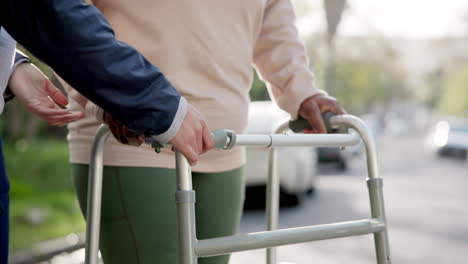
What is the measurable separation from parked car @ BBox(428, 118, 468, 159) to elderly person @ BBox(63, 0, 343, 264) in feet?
83.1

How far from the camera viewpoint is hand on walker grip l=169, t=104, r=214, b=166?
129 centimetres

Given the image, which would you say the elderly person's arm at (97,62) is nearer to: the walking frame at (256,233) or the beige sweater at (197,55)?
the walking frame at (256,233)

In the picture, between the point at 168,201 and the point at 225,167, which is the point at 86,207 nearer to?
the point at 168,201

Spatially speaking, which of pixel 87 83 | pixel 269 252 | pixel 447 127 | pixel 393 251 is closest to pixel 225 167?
pixel 269 252

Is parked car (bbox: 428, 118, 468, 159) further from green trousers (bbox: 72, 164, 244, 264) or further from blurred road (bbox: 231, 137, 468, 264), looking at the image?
green trousers (bbox: 72, 164, 244, 264)

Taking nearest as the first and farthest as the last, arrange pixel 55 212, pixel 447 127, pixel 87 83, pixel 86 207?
pixel 87 83 → pixel 86 207 → pixel 55 212 → pixel 447 127

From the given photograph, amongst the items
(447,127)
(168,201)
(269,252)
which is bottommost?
(447,127)

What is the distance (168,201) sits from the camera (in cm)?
168

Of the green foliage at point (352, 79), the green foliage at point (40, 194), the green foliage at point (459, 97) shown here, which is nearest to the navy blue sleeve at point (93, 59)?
the green foliage at point (40, 194)

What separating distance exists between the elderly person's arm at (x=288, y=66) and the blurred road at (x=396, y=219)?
402cm

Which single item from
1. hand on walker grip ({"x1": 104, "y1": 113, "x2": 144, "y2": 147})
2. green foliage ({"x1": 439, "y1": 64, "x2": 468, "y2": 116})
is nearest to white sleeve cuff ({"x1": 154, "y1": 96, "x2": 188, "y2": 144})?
hand on walker grip ({"x1": 104, "y1": 113, "x2": 144, "y2": 147})

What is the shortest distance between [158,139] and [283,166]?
8.07m

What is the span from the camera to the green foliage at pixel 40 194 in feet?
21.9

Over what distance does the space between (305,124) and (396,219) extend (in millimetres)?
7659
